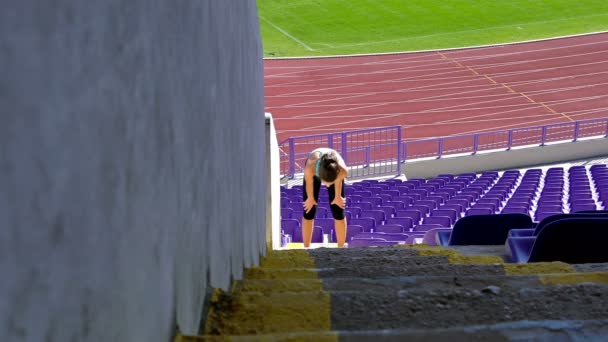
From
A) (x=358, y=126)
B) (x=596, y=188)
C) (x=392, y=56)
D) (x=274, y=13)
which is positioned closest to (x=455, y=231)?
(x=596, y=188)

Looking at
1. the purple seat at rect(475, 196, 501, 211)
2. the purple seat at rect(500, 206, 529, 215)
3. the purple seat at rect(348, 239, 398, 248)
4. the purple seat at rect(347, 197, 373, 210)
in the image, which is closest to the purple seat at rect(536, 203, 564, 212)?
the purple seat at rect(500, 206, 529, 215)

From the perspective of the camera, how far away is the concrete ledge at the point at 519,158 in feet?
65.9

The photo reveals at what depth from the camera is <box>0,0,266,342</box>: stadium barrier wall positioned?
93 centimetres

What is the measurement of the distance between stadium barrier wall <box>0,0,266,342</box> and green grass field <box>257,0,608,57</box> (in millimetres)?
31676

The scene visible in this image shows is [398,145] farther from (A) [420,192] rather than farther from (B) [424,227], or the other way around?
(B) [424,227]

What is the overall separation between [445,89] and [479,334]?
27412mm

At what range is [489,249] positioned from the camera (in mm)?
5719

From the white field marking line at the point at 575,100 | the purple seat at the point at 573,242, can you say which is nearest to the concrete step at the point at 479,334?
the purple seat at the point at 573,242

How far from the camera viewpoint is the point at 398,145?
751 inches

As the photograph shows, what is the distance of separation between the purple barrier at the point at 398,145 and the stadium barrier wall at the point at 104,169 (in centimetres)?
1568

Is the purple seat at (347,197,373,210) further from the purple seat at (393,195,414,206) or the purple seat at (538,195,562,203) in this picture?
the purple seat at (538,195,562,203)

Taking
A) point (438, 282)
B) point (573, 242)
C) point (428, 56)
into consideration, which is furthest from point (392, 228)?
point (428, 56)

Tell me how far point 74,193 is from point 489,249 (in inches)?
193

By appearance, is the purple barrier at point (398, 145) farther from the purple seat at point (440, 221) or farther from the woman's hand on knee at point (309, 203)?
the woman's hand on knee at point (309, 203)
